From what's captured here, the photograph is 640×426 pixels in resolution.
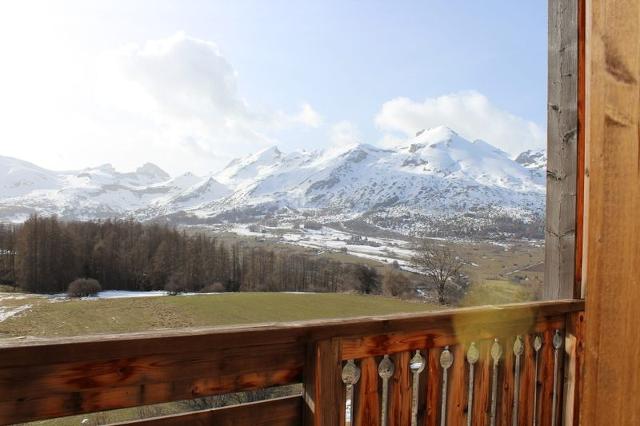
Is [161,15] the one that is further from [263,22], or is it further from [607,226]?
[607,226]

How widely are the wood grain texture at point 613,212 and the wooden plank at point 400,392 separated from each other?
59cm

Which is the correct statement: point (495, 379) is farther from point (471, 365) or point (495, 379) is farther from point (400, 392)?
point (400, 392)

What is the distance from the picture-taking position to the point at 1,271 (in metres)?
31.2

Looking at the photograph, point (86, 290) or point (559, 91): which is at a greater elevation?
point (559, 91)

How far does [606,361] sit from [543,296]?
45.6 inches

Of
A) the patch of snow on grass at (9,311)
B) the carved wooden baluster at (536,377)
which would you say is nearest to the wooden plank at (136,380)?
the carved wooden baluster at (536,377)

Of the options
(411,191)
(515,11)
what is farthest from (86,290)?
(411,191)

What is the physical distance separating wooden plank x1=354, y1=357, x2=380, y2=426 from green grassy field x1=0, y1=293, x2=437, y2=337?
18659mm

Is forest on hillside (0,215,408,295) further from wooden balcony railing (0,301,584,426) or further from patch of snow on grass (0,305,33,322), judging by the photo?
wooden balcony railing (0,301,584,426)

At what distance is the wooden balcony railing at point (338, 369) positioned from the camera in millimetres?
845

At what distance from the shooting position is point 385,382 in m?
1.28

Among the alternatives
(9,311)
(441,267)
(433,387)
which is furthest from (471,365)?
(9,311)

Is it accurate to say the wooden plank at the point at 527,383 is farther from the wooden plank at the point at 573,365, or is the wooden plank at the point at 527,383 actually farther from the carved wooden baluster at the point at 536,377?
the wooden plank at the point at 573,365

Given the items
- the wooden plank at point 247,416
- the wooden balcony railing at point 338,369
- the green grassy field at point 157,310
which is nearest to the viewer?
the wooden balcony railing at point 338,369
